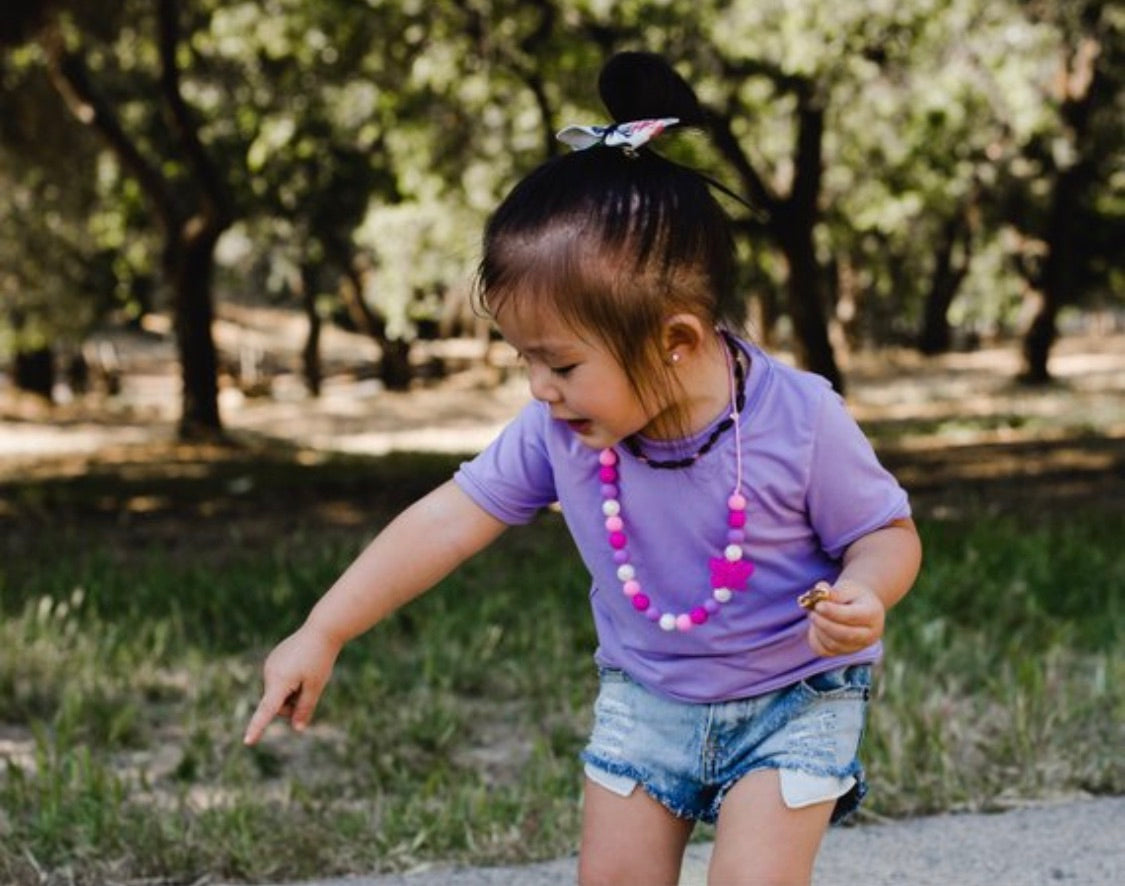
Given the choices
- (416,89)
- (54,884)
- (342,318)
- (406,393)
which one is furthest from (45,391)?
(54,884)

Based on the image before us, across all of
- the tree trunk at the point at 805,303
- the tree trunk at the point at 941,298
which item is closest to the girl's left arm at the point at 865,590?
the tree trunk at the point at 805,303

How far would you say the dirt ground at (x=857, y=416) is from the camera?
12.7m

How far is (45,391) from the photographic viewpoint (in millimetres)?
28672

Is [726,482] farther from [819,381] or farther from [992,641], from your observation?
[992,641]

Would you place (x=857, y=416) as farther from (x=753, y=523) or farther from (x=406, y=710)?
(x=753, y=523)

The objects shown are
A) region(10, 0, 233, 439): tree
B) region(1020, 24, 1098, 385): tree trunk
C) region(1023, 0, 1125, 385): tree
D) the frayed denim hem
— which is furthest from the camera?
region(1020, 24, 1098, 385): tree trunk

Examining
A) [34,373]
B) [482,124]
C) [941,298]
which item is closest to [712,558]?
[482,124]

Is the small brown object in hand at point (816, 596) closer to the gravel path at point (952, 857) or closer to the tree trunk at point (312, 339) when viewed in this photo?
the gravel path at point (952, 857)

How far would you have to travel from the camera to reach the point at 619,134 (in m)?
2.46

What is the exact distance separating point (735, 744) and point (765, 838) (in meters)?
0.17

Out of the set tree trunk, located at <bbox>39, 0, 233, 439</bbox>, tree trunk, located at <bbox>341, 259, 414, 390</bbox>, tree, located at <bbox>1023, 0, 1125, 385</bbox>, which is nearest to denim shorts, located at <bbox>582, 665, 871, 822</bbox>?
tree trunk, located at <bbox>39, 0, 233, 439</bbox>

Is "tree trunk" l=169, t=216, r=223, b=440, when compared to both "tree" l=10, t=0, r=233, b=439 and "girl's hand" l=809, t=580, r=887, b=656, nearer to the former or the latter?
"tree" l=10, t=0, r=233, b=439

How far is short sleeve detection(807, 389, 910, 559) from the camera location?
97.3 inches

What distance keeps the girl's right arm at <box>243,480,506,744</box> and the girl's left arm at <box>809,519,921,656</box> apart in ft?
1.97
